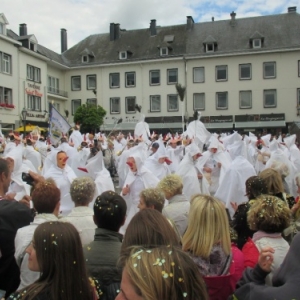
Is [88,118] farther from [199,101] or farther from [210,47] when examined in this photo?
[210,47]

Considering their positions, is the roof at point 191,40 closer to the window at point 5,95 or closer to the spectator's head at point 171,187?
the window at point 5,95

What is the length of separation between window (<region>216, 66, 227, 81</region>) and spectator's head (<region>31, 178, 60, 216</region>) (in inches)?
1743

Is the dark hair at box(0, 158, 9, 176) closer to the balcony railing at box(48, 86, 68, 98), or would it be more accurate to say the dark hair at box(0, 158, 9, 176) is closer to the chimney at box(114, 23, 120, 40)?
the balcony railing at box(48, 86, 68, 98)

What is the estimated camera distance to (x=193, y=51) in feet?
156

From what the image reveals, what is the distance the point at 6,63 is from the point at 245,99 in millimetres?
24314

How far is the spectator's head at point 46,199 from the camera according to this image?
352 centimetres

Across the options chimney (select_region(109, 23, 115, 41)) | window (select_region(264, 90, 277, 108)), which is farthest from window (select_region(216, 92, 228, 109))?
chimney (select_region(109, 23, 115, 41))

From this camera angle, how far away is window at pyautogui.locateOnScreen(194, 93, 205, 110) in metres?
47.3

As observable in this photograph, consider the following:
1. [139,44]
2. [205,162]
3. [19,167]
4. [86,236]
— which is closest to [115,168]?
[205,162]

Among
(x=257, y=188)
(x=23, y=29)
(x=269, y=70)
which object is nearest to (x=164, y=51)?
(x=269, y=70)

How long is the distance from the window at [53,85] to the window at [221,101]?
18219 millimetres

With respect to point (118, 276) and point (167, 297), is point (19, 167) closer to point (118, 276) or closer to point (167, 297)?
point (118, 276)

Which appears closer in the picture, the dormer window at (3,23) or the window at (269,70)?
the dormer window at (3,23)

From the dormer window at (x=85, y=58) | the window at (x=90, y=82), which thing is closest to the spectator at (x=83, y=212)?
the window at (x=90, y=82)
